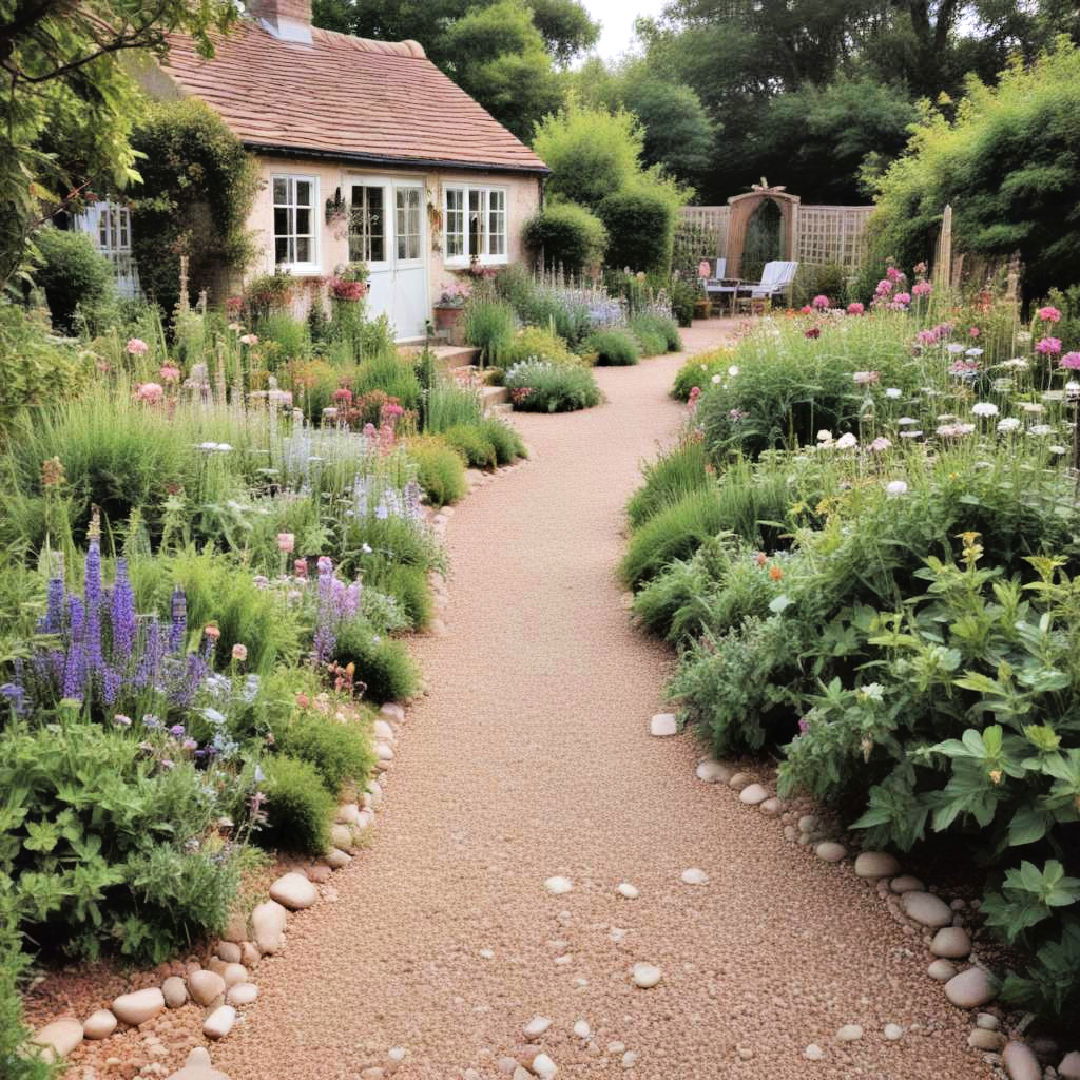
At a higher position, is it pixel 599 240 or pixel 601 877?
pixel 599 240

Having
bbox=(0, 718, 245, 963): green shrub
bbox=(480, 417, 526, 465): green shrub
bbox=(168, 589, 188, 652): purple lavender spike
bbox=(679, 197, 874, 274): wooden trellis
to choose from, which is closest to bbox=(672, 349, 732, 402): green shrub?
bbox=(480, 417, 526, 465): green shrub

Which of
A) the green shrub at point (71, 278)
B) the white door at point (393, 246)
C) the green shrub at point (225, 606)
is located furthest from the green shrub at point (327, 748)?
the white door at point (393, 246)

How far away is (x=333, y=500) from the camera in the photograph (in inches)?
269

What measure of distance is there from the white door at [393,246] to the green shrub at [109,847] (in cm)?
1268

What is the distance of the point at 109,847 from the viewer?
11.0ft

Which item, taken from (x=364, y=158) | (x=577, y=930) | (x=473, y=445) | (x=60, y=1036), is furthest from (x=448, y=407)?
(x=60, y=1036)

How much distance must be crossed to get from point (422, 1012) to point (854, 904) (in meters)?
1.35

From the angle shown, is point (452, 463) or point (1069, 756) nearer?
point (1069, 756)

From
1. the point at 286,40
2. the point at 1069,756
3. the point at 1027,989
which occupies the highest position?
the point at 286,40

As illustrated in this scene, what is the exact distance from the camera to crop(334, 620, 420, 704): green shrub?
207 inches

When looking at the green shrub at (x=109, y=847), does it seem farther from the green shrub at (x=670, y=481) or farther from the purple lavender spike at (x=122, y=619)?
the green shrub at (x=670, y=481)

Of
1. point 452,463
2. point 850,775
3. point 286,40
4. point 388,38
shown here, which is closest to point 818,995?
point 850,775

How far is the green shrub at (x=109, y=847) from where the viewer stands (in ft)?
10.3

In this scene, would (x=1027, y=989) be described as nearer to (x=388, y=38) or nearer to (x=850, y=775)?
(x=850, y=775)
